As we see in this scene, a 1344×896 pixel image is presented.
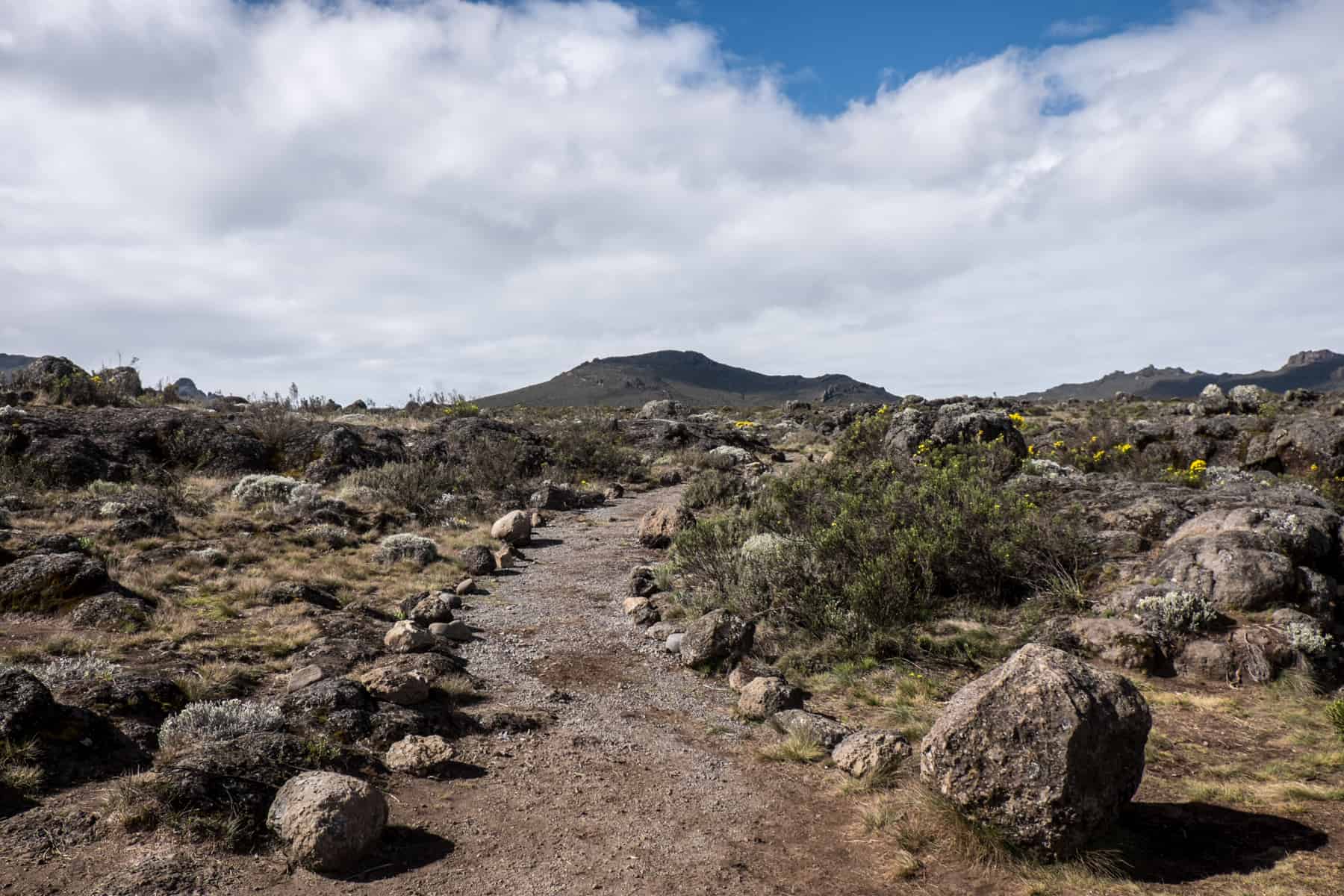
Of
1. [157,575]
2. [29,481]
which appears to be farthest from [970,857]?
[29,481]

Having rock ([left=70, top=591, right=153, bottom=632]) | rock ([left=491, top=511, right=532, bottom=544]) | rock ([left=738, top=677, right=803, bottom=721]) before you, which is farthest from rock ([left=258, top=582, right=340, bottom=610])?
rock ([left=738, top=677, right=803, bottom=721])

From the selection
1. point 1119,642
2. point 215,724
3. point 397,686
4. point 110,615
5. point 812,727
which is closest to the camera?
point 215,724

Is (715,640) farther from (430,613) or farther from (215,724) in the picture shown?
(215,724)

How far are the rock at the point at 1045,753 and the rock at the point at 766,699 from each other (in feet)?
8.07

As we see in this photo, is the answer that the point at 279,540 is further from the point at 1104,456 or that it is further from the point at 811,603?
the point at 1104,456

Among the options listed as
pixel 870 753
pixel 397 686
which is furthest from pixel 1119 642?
pixel 397 686

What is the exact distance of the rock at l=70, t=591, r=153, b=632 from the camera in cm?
768

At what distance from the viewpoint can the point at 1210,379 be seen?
134125 mm

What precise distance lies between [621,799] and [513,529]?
9.32m

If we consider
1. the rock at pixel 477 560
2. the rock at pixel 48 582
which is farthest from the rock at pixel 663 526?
the rock at pixel 48 582

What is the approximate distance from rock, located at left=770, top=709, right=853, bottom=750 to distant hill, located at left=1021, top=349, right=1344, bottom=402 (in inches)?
4815

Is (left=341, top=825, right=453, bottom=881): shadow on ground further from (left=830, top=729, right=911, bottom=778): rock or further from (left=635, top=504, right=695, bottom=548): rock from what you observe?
(left=635, top=504, right=695, bottom=548): rock

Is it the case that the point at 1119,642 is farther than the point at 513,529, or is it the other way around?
the point at 513,529

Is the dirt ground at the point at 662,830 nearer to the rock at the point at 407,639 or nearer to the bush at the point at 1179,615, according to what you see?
the bush at the point at 1179,615
